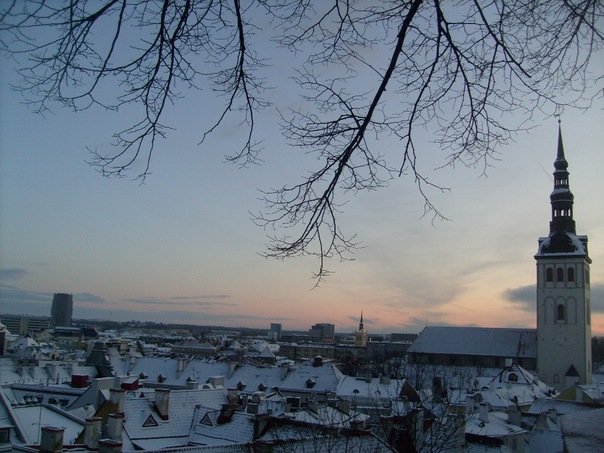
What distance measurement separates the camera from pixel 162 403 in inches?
882

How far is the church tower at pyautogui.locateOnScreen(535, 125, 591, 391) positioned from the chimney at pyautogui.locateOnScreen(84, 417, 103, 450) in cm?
5117

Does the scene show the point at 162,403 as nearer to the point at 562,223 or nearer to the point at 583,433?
the point at 583,433

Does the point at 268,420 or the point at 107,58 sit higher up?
the point at 107,58

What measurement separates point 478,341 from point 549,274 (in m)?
15.7

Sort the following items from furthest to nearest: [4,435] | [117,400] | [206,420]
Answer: [206,420] → [117,400] → [4,435]

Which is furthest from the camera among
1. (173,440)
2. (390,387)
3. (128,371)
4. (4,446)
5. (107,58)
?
(128,371)

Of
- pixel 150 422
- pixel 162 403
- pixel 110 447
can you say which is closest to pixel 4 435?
pixel 110 447

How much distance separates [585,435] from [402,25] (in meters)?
3.46

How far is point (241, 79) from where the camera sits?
5.38m

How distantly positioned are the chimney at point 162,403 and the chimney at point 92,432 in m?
4.31

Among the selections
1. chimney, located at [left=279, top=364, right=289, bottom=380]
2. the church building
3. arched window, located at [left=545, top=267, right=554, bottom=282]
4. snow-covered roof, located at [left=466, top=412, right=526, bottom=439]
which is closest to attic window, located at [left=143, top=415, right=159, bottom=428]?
snow-covered roof, located at [left=466, top=412, right=526, bottom=439]

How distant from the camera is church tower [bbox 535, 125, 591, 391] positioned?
59.9m

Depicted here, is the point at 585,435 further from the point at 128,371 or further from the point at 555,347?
the point at 555,347

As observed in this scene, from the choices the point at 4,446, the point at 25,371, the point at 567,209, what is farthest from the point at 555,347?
the point at 4,446
